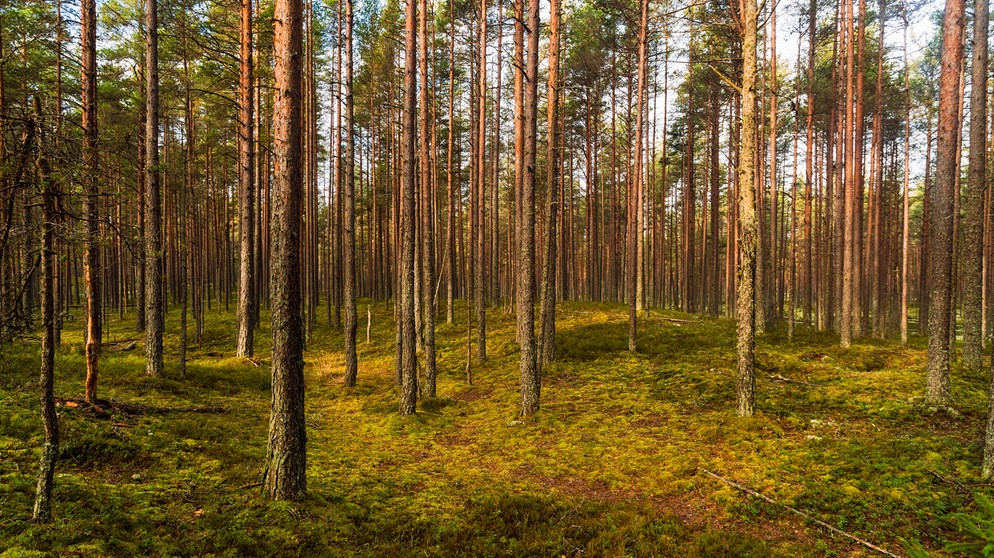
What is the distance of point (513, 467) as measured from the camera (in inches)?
302

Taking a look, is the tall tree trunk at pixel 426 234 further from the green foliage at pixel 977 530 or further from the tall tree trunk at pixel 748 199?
the green foliage at pixel 977 530

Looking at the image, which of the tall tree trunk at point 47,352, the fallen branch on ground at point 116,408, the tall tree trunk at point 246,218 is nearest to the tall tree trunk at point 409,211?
the fallen branch on ground at point 116,408

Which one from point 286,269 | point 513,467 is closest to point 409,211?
point 286,269

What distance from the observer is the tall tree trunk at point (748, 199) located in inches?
328

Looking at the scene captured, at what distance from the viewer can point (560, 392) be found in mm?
12086

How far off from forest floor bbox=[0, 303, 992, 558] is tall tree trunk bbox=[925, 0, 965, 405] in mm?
768

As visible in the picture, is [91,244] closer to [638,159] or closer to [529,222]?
[529,222]

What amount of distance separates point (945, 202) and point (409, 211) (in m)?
12.0

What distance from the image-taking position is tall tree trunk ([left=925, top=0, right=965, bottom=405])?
842cm

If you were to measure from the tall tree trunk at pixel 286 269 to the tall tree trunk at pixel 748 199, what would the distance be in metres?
8.09

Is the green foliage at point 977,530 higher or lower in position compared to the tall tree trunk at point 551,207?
lower

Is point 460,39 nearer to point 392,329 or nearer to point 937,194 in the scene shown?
point 392,329

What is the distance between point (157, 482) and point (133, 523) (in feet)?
4.15

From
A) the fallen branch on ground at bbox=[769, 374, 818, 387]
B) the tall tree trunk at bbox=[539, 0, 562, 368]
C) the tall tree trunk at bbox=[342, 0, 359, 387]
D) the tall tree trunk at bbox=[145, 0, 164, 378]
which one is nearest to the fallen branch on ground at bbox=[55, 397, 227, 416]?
the tall tree trunk at bbox=[145, 0, 164, 378]
